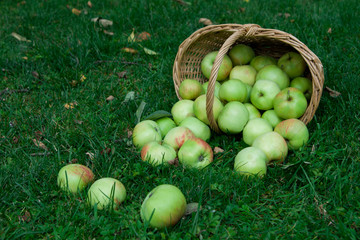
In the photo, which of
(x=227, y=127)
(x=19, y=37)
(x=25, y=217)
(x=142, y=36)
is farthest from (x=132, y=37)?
(x=25, y=217)

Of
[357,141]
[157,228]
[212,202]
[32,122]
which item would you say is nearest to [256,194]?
[212,202]

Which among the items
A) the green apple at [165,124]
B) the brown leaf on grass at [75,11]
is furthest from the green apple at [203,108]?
the brown leaf on grass at [75,11]

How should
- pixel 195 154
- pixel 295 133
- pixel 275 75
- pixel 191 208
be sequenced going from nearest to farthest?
pixel 191 208, pixel 195 154, pixel 295 133, pixel 275 75

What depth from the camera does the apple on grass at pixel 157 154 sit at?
2383 mm

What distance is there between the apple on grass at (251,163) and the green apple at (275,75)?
0.84 metres

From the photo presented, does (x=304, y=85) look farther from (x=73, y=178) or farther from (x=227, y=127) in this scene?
(x=73, y=178)

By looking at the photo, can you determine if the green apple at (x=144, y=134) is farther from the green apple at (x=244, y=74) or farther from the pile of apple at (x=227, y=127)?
the green apple at (x=244, y=74)

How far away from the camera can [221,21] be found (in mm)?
4602

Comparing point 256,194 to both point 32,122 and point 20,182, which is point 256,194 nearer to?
point 20,182

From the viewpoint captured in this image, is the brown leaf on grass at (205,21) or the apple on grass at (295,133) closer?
the apple on grass at (295,133)

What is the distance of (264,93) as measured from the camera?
2.82 meters

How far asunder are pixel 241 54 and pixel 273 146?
1106 mm

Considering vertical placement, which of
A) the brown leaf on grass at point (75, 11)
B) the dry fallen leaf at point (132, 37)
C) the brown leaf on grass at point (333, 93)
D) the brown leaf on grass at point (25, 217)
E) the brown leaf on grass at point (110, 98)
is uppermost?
the brown leaf on grass at point (333, 93)

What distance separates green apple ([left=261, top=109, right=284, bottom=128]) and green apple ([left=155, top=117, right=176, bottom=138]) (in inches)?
29.0
